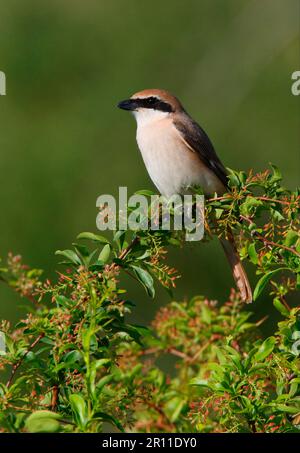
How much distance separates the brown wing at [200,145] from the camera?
4.24m

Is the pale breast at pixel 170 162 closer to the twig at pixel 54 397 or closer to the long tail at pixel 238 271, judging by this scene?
the long tail at pixel 238 271

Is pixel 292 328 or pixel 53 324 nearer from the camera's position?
pixel 53 324

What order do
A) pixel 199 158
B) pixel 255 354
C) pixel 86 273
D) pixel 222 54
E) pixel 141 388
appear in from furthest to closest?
pixel 222 54 → pixel 199 158 → pixel 141 388 → pixel 255 354 → pixel 86 273

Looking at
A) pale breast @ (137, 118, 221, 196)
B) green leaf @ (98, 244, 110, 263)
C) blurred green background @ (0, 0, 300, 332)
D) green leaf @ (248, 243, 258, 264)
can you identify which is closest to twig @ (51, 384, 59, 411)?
green leaf @ (98, 244, 110, 263)

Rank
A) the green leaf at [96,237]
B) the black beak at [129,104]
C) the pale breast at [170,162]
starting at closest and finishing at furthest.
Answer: the green leaf at [96,237], the pale breast at [170,162], the black beak at [129,104]

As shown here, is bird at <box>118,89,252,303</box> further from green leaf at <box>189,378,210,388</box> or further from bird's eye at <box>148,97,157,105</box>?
green leaf at <box>189,378,210,388</box>

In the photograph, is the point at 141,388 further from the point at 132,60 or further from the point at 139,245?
the point at 132,60

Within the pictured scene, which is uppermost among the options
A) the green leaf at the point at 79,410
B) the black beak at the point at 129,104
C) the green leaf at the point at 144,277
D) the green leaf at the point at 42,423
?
the black beak at the point at 129,104

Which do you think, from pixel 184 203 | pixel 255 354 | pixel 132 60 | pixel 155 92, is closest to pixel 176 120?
pixel 155 92

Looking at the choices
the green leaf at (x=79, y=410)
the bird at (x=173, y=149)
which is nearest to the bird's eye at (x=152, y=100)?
the bird at (x=173, y=149)

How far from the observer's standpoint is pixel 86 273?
1.98 m

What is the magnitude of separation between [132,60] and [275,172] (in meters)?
6.10

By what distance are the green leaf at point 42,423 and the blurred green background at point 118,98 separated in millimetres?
4842

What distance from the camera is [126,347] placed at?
2717 millimetres
